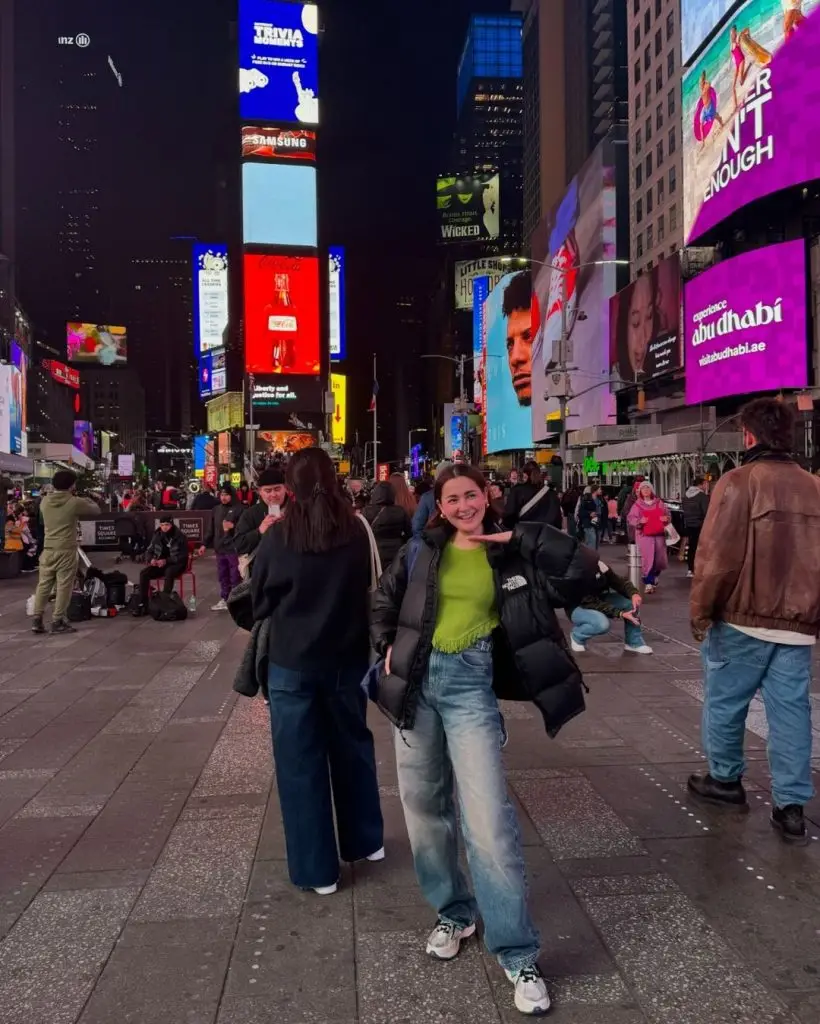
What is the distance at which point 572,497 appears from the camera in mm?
16547

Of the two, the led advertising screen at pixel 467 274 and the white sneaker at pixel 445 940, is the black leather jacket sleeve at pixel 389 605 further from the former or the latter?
the led advertising screen at pixel 467 274

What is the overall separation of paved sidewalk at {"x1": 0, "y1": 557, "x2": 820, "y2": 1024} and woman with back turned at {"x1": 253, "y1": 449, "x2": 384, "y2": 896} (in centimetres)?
34

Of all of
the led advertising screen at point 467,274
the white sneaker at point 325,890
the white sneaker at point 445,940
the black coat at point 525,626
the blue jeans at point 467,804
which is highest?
the led advertising screen at point 467,274

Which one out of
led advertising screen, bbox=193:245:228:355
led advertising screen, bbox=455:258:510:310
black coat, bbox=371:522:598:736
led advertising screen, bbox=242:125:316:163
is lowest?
black coat, bbox=371:522:598:736

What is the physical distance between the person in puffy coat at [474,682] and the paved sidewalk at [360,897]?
0.96 feet

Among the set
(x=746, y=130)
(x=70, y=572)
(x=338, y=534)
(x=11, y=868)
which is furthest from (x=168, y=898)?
(x=746, y=130)

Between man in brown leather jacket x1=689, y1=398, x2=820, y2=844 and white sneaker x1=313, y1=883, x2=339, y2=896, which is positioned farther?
man in brown leather jacket x1=689, y1=398, x2=820, y2=844

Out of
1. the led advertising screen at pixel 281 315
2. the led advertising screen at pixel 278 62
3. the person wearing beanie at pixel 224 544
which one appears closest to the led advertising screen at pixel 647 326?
the led advertising screen at pixel 281 315

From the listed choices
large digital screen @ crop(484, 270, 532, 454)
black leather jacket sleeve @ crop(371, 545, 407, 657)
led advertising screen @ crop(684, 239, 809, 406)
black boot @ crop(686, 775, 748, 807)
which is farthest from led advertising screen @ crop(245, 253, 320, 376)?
black leather jacket sleeve @ crop(371, 545, 407, 657)

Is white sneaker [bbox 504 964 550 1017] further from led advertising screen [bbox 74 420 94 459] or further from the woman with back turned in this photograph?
led advertising screen [bbox 74 420 94 459]

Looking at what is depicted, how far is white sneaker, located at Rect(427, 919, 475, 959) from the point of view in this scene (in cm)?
306

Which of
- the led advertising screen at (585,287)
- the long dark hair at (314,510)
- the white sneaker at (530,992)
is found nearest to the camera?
the white sneaker at (530,992)

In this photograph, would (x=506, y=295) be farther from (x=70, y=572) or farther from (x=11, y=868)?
(x=11, y=868)

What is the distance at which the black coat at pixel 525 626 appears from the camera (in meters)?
2.96
